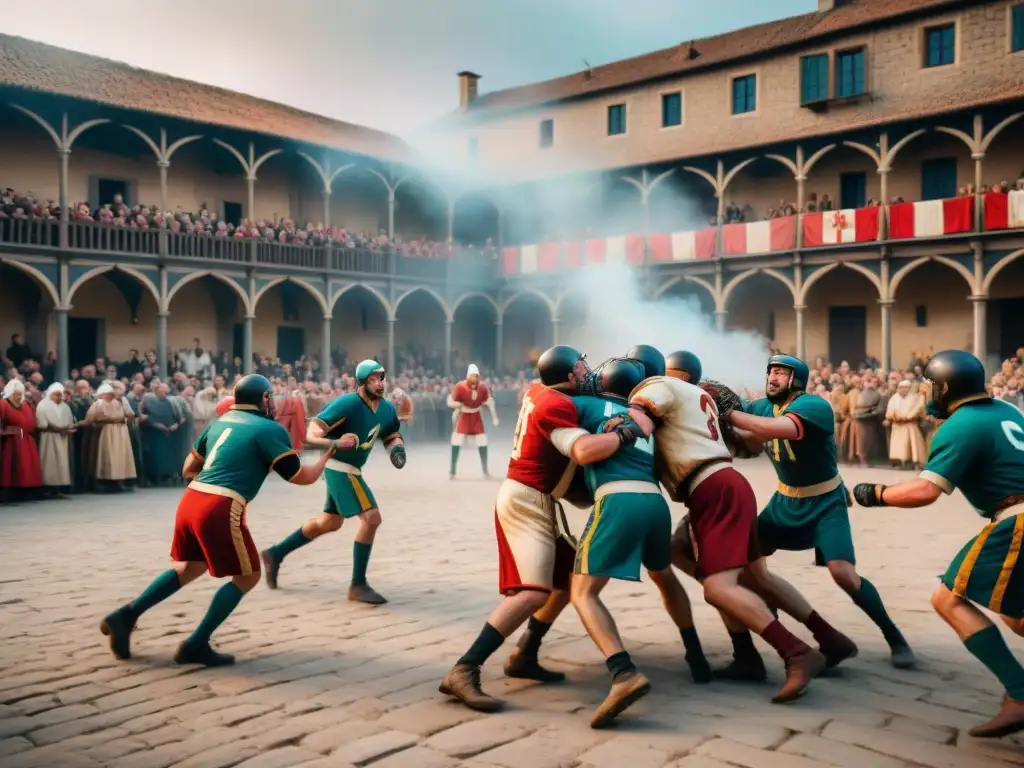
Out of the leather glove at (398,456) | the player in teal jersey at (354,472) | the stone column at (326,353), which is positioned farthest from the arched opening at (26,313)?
the leather glove at (398,456)

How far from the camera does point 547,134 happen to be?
35219 mm

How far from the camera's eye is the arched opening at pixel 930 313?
1037 inches

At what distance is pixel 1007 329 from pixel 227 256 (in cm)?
2126

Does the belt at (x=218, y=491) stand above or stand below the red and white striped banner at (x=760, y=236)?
below

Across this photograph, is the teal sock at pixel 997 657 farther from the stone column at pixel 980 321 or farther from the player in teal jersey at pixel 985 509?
the stone column at pixel 980 321

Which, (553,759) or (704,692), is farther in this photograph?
(704,692)

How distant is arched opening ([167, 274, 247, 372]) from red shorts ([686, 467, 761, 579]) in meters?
24.7

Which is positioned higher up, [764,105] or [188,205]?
[764,105]

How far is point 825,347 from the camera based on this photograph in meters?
29.1

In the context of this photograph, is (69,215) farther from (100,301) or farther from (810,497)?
(810,497)

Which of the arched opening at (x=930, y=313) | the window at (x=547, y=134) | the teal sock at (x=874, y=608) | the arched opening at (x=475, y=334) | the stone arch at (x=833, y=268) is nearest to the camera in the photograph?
the teal sock at (x=874, y=608)

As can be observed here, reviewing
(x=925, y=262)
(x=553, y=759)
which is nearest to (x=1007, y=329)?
(x=925, y=262)

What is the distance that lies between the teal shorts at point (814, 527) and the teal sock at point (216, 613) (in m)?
3.03

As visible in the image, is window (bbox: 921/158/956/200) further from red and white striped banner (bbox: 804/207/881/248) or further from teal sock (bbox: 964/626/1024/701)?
teal sock (bbox: 964/626/1024/701)
